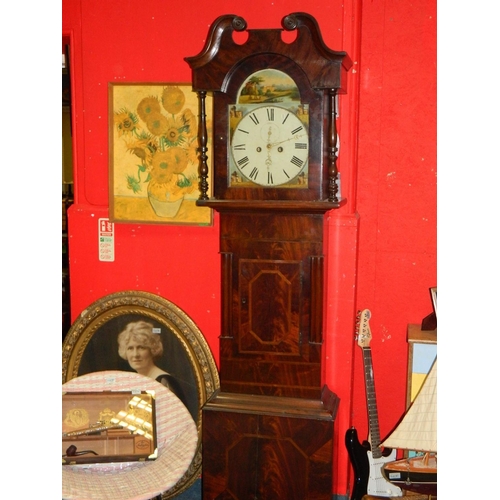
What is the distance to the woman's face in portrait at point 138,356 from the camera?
9.58 ft

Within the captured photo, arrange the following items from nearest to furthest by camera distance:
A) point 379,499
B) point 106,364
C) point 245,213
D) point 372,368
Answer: point 245,213, point 379,499, point 372,368, point 106,364

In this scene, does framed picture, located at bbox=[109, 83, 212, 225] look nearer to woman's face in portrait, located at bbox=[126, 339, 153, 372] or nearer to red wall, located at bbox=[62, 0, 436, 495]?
red wall, located at bbox=[62, 0, 436, 495]

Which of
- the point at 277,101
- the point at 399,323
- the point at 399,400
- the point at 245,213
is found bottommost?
the point at 399,400

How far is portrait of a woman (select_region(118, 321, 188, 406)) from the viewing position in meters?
2.90

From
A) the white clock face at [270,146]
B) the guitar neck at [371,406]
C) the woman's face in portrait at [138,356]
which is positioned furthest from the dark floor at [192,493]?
the white clock face at [270,146]

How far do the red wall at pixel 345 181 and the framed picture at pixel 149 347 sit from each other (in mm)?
88

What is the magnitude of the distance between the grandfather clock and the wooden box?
0.26 m

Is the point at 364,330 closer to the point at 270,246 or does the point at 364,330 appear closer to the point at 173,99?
the point at 270,246

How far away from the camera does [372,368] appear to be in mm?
2744

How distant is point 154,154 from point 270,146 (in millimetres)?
818

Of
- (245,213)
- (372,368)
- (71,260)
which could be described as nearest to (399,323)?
(372,368)

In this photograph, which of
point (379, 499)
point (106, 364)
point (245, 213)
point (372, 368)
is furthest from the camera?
point (106, 364)

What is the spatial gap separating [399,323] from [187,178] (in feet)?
4.03
